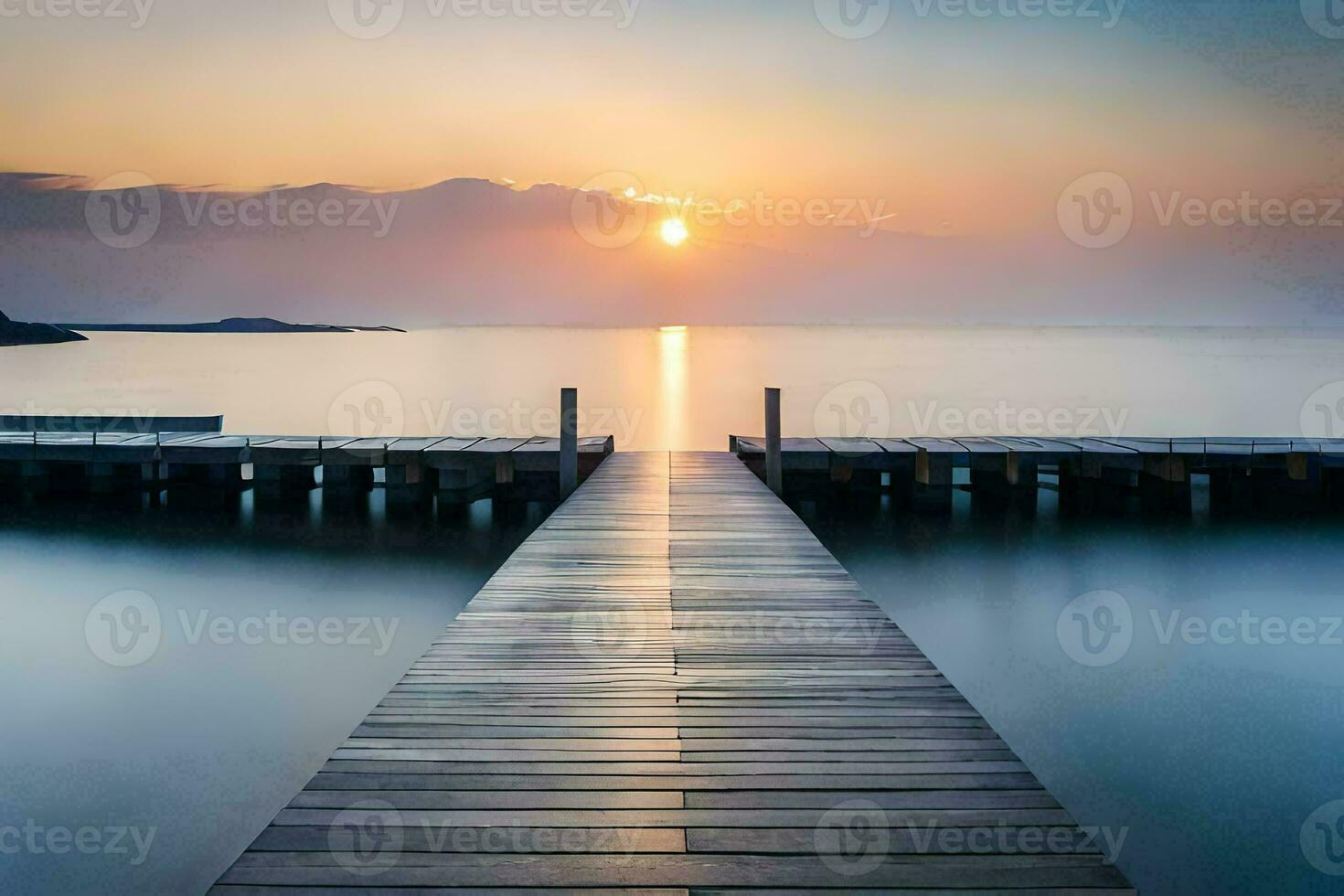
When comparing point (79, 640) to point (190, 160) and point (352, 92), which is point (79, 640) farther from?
point (190, 160)

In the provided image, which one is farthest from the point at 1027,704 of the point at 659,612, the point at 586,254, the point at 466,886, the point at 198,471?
the point at 586,254

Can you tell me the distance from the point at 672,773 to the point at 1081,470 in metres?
12.2

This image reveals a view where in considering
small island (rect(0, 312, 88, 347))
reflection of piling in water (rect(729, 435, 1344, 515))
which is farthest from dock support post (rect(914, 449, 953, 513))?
small island (rect(0, 312, 88, 347))

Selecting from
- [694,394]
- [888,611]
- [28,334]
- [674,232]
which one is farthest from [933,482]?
[28,334]

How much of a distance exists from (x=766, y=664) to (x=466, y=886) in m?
2.12

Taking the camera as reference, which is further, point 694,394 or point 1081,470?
point 694,394

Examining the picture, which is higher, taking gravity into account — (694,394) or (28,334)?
(28,334)

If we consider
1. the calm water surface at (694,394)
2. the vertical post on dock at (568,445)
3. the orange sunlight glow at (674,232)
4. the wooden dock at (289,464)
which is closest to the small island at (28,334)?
the calm water surface at (694,394)

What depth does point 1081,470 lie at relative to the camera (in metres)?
13.2

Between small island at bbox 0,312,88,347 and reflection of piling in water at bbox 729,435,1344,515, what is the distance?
95.1m

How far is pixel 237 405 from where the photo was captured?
96.8ft

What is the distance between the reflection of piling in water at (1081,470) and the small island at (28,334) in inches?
3744

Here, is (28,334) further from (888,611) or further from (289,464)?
(888,611)

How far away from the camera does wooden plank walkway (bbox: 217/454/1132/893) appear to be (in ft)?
7.59
